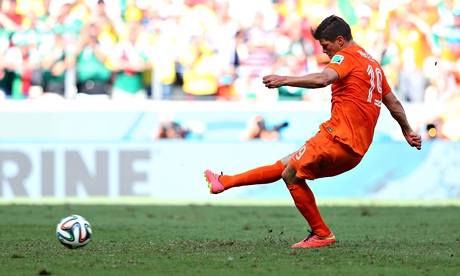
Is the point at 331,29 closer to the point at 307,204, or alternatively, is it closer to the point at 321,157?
the point at 321,157

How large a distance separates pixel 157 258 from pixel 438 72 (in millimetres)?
13893

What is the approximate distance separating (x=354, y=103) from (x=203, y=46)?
12110 millimetres

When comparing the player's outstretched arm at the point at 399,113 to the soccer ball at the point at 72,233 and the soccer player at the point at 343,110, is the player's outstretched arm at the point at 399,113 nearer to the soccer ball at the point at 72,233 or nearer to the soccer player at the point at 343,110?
the soccer player at the point at 343,110

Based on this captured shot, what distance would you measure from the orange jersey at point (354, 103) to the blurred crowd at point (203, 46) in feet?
38.7

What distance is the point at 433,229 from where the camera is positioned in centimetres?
1069

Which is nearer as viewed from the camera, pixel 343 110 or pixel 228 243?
pixel 343 110

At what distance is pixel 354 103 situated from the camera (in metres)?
7.55

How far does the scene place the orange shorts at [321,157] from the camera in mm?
7583

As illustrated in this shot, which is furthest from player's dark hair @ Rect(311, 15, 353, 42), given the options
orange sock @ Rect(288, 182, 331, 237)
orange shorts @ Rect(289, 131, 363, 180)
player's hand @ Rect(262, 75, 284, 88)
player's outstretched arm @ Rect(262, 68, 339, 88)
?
orange sock @ Rect(288, 182, 331, 237)

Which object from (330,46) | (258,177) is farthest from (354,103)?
(258,177)

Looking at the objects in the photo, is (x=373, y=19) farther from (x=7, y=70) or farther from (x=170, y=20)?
(x=7, y=70)

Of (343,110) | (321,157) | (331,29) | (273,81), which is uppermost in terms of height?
(331,29)

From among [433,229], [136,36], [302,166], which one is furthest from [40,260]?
[136,36]

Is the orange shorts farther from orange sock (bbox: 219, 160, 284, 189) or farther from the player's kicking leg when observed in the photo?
the player's kicking leg
